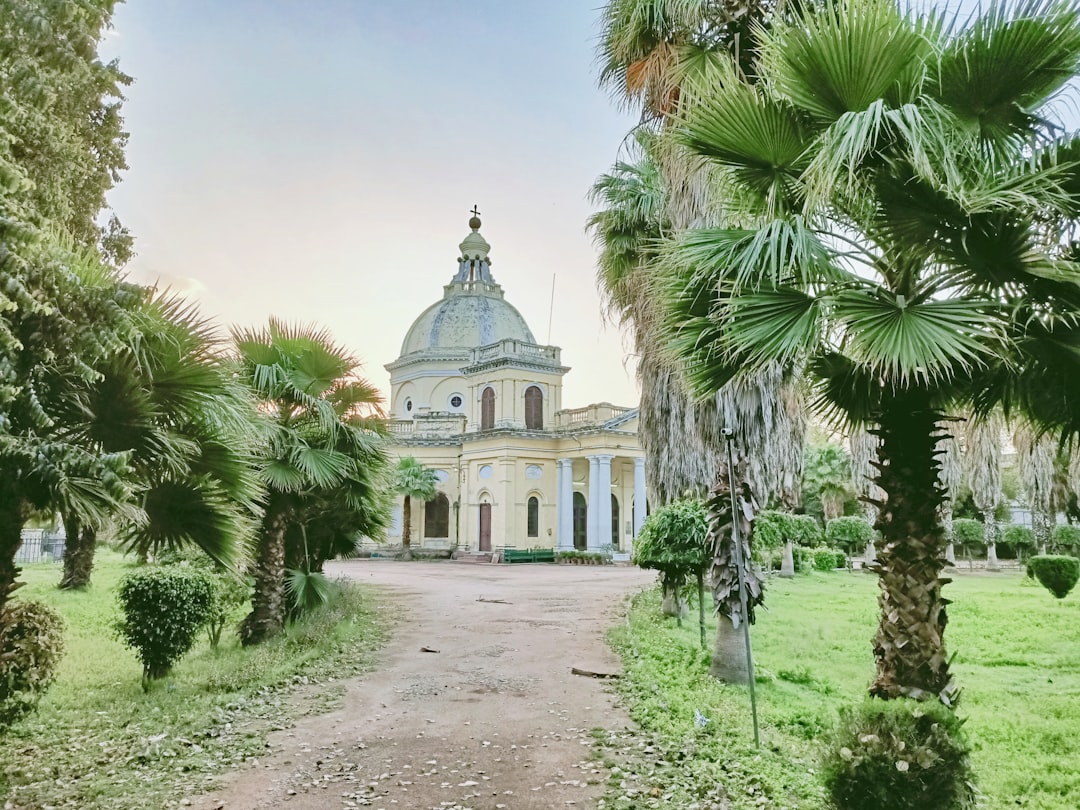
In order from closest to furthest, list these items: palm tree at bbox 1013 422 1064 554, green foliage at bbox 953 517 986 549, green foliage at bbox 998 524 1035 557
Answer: palm tree at bbox 1013 422 1064 554
green foliage at bbox 998 524 1035 557
green foliage at bbox 953 517 986 549

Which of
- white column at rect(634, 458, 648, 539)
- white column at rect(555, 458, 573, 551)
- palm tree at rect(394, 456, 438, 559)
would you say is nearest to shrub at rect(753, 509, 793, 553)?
white column at rect(634, 458, 648, 539)

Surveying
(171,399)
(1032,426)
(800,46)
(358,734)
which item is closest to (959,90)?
(800,46)

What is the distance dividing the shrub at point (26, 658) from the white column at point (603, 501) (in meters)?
30.8

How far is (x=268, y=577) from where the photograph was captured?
11.5 m

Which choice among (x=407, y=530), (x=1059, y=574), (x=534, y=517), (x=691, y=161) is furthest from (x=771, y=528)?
(x=407, y=530)

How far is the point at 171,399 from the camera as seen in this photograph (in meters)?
5.97

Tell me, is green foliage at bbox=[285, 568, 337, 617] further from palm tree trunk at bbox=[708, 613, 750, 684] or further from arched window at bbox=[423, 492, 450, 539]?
arched window at bbox=[423, 492, 450, 539]

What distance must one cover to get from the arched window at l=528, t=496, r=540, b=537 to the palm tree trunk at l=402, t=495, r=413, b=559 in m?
6.25

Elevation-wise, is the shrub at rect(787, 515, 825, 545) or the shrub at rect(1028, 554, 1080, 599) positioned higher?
the shrub at rect(787, 515, 825, 545)

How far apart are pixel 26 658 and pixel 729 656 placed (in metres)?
7.07

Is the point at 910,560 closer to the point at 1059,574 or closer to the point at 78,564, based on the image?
the point at 1059,574

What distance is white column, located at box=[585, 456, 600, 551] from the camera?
36.9 metres

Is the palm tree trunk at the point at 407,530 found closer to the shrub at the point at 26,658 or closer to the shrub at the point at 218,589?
the shrub at the point at 218,589

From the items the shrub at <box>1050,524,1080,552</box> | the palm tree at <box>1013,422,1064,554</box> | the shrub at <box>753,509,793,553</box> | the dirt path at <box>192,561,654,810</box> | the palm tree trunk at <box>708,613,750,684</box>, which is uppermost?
the palm tree at <box>1013,422,1064,554</box>
